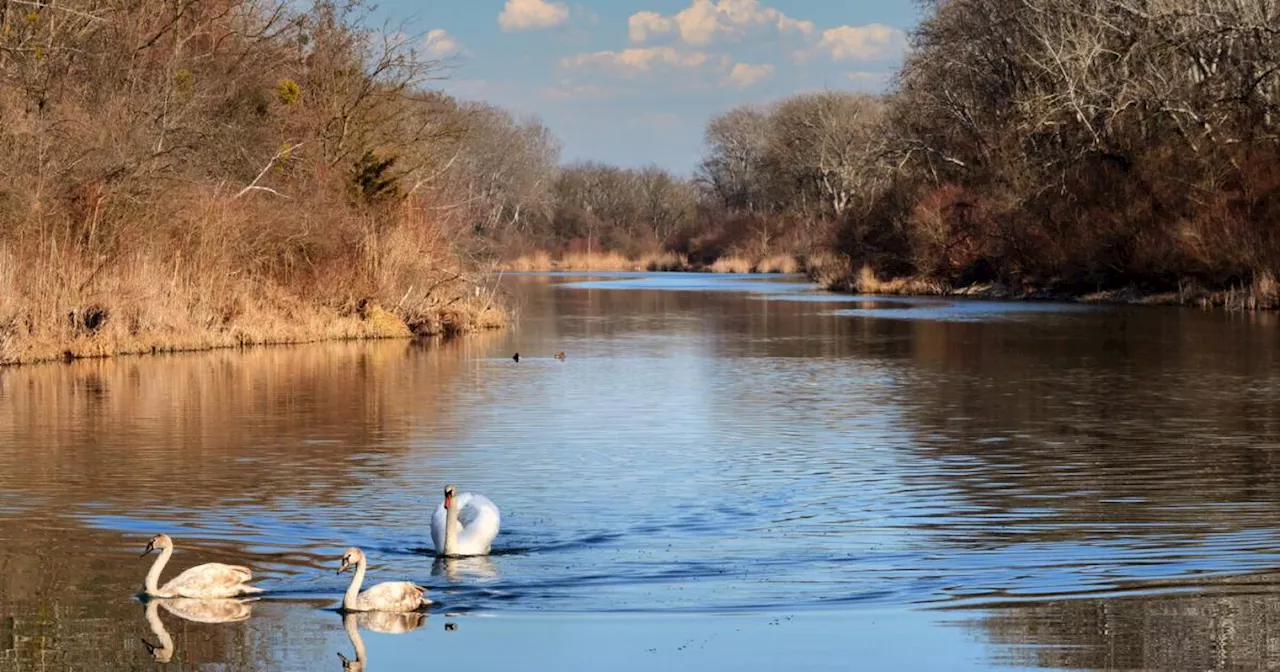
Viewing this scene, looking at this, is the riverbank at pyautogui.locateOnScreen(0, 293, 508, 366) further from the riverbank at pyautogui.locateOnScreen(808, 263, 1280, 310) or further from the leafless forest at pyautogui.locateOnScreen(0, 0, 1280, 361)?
the riverbank at pyautogui.locateOnScreen(808, 263, 1280, 310)

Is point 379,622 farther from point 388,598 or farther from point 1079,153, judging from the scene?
point 1079,153

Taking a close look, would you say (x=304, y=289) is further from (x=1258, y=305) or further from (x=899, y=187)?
(x=899, y=187)

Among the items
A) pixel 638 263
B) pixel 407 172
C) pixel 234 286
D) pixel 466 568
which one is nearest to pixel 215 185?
pixel 234 286

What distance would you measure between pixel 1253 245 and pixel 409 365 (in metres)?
23.7

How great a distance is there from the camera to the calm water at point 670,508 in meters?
8.91

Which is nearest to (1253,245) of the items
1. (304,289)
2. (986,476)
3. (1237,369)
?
(1237,369)

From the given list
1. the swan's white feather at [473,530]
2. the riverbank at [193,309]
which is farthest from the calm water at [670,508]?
the riverbank at [193,309]

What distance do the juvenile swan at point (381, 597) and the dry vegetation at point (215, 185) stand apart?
14959 mm

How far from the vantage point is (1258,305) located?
4159cm

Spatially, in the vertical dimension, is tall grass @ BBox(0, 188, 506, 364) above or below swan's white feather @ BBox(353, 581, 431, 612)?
above

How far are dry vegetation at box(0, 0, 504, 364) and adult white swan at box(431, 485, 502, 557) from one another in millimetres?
13419

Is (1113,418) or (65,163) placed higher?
(65,163)

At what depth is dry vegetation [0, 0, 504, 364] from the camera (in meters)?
26.7

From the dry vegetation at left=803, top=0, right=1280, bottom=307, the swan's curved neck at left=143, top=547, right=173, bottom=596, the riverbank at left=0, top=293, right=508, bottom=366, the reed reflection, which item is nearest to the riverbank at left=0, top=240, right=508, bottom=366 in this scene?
the riverbank at left=0, top=293, right=508, bottom=366
